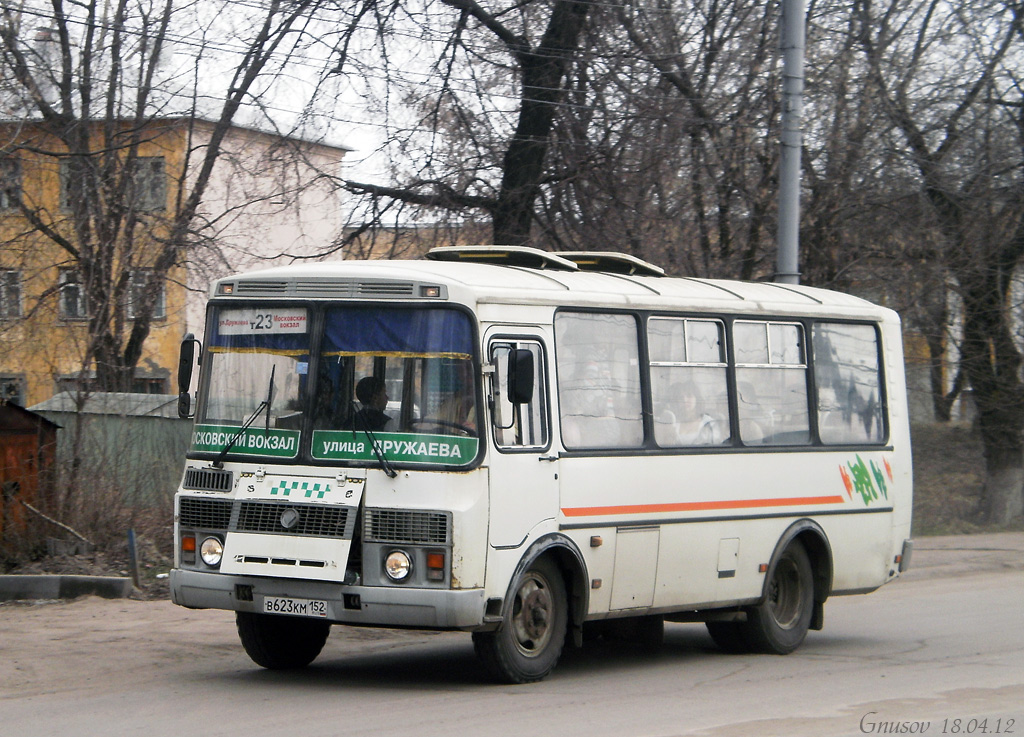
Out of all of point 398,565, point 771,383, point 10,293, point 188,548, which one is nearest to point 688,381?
point 771,383

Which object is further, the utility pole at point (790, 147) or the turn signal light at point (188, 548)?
the utility pole at point (790, 147)

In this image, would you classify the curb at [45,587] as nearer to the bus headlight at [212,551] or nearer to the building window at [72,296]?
the building window at [72,296]

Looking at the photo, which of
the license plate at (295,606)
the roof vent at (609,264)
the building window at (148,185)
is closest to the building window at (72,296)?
the building window at (148,185)

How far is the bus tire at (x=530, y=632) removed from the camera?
327 inches

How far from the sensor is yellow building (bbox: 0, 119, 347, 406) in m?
15.2

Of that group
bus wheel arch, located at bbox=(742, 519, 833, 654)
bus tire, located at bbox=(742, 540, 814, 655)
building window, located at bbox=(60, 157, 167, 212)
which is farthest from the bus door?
building window, located at bbox=(60, 157, 167, 212)

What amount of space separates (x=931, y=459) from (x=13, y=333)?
2089cm

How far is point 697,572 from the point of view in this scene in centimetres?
973

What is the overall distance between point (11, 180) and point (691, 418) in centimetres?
1074

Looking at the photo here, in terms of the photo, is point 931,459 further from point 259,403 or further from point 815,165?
point 259,403

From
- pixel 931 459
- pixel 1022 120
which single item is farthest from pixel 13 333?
pixel 931 459

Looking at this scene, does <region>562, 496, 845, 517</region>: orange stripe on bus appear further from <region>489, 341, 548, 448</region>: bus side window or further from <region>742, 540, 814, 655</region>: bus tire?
<region>489, 341, 548, 448</region>: bus side window

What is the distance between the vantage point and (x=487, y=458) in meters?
8.09

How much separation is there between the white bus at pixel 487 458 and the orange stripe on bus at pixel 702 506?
2cm
